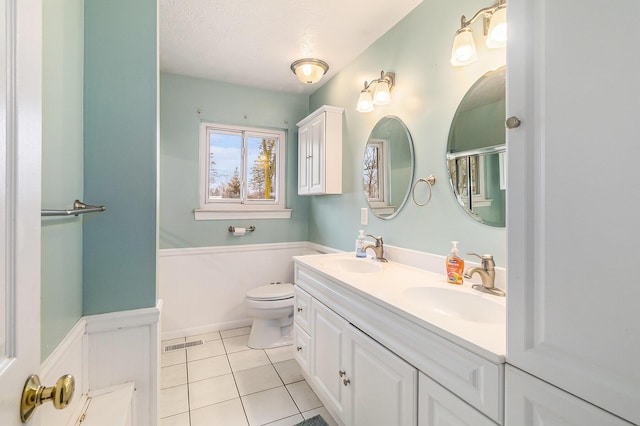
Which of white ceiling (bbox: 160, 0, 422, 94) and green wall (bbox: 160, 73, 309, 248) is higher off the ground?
white ceiling (bbox: 160, 0, 422, 94)

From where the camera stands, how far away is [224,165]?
2.86m

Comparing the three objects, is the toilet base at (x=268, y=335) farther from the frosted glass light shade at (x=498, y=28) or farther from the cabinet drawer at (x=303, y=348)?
the frosted glass light shade at (x=498, y=28)

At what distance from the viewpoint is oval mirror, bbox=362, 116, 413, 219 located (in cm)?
182

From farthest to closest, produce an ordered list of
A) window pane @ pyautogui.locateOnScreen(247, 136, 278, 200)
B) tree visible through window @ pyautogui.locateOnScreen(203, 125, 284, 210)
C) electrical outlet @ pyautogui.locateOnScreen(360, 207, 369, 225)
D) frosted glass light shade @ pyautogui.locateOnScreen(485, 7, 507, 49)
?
window pane @ pyautogui.locateOnScreen(247, 136, 278, 200)
tree visible through window @ pyautogui.locateOnScreen(203, 125, 284, 210)
electrical outlet @ pyautogui.locateOnScreen(360, 207, 369, 225)
frosted glass light shade @ pyautogui.locateOnScreen(485, 7, 507, 49)

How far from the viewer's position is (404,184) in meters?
1.82

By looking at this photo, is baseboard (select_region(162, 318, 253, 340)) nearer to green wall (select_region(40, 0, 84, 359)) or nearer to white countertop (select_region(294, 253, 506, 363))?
white countertop (select_region(294, 253, 506, 363))

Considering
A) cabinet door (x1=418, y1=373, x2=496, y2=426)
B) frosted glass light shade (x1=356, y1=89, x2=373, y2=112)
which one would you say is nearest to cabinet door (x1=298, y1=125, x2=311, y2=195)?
frosted glass light shade (x1=356, y1=89, x2=373, y2=112)

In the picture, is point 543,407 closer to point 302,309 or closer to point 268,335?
point 302,309

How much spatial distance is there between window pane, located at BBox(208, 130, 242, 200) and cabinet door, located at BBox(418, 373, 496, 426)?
239cm

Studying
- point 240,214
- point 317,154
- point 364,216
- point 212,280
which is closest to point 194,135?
point 240,214

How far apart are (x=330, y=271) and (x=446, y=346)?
0.78 m

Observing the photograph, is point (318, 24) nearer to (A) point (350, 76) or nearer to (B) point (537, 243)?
(A) point (350, 76)

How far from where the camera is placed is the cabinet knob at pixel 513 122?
674mm

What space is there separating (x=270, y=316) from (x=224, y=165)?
4.90ft
